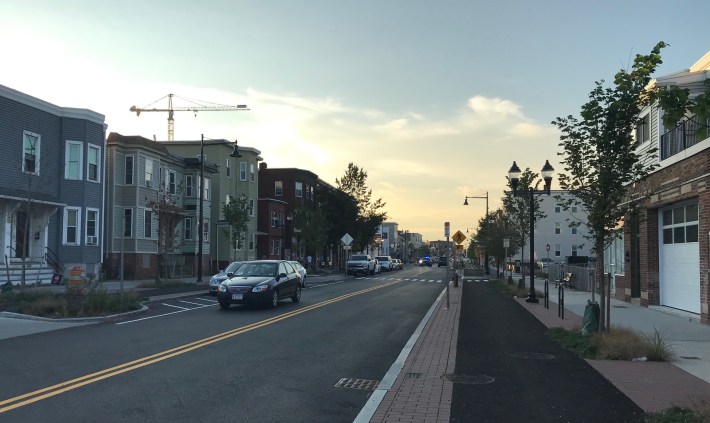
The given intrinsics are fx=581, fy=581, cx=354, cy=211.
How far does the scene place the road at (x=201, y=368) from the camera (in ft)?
22.6

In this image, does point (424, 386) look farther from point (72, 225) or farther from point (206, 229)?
point (206, 229)

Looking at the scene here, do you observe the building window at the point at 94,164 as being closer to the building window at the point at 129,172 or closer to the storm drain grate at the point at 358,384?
the building window at the point at 129,172

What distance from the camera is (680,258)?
1756cm

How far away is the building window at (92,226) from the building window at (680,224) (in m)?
26.9

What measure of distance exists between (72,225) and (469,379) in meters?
26.9

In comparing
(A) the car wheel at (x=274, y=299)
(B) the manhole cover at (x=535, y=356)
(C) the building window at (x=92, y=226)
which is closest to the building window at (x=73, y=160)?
(C) the building window at (x=92, y=226)

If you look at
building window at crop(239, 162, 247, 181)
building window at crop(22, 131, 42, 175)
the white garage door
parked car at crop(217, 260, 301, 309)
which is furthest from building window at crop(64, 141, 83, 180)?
the white garage door

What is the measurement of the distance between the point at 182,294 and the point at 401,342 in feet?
49.1

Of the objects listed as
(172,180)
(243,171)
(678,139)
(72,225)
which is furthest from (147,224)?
(678,139)

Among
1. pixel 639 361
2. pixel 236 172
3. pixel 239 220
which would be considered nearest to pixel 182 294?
pixel 239 220

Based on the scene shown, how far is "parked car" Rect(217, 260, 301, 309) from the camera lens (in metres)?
18.5

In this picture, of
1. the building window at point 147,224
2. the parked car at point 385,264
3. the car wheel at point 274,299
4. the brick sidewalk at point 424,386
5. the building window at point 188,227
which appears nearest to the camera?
the brick sidewalk at point 424,386

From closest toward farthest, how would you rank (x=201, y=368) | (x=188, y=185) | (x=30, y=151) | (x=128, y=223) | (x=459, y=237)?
1. (x=201, y=368)
2. (x=459, y=237)
3. (x=30, y=151)
4. (x=128, y=223)
5. (x=188, y=185)

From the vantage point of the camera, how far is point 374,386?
27.6 ft
